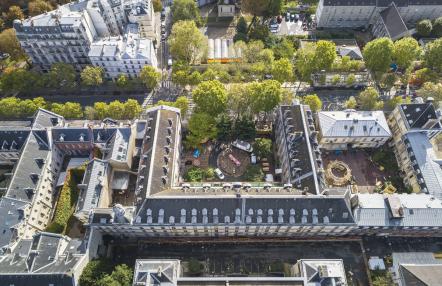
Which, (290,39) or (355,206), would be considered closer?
(355,206)

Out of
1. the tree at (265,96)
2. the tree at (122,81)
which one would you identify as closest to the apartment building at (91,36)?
the tree at (122,81)

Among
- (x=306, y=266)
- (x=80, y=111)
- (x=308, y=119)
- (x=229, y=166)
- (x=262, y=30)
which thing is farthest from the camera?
(x=262, y=30)

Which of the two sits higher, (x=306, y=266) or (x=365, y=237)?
(x=365, y=237)

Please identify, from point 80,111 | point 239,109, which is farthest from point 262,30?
point 80,111

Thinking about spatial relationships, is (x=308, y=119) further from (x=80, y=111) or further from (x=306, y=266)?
(x=80, y=111)

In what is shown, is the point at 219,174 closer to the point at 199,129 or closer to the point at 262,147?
Result: the point at 199,129

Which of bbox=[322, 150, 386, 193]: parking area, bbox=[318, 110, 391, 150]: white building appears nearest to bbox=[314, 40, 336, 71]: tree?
bbox=[318, 110, 391, 150]: white building

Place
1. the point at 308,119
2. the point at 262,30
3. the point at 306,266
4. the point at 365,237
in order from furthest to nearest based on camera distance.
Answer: the point at 262,30 → the point at 308,119 → the point at 365,237 → the point at 306,266

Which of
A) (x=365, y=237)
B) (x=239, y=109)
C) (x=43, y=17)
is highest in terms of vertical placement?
(x=43, y=17)
